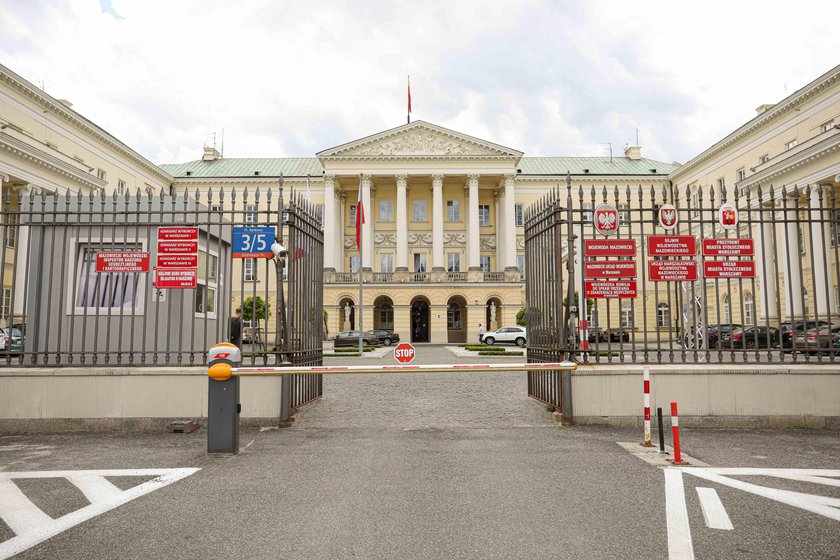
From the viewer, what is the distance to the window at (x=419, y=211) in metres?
60.8

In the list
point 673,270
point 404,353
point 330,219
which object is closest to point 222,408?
point 404,353

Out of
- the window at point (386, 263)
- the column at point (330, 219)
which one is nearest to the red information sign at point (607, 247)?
the column at point (330, 219)

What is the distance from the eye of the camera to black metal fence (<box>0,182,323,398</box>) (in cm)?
880

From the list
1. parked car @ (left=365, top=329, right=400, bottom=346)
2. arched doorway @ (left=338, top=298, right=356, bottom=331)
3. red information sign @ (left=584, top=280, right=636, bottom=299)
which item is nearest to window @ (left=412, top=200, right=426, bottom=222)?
arched doorway @ (left=338, top=298, right=356, bottom=331)

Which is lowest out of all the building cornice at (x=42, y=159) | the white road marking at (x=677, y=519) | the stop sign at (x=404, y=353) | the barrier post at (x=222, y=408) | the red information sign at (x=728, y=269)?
the white road marking at (x=677, y=519)

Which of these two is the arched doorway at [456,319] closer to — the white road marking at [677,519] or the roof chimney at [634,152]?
the roof chimney at [634,152]

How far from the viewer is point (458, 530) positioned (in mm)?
4523

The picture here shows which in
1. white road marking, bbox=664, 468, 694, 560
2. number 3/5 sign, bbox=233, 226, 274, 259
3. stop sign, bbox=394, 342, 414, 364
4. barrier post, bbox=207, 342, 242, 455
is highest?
number 3/5 sign, bbox=233, 226, 274, 259

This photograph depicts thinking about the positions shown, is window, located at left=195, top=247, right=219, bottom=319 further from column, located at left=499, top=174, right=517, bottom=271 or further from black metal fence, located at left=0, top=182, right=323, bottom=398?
column, located at left=499, top=174, right=517, bottom=271

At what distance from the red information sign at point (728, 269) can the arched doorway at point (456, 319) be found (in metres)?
47.1

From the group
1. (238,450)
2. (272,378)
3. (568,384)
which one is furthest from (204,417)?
(568,384)

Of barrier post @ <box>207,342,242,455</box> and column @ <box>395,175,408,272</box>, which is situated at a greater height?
column @ <box>395,175,408,272</box>

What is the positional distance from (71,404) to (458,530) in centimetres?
673

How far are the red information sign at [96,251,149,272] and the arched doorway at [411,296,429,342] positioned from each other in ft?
164
